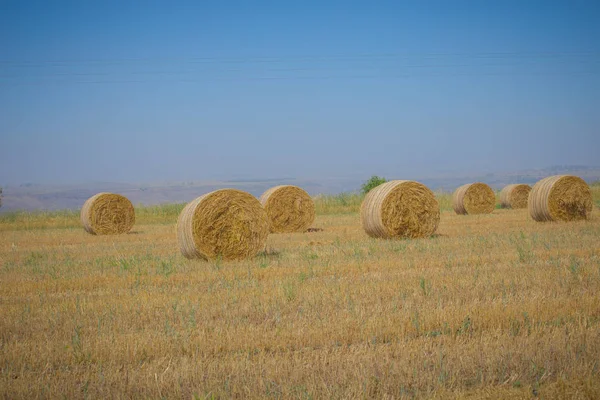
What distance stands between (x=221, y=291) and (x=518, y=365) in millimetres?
4313

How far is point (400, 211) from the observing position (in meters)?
15.3

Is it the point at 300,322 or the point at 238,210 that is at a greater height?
the point at 238,210

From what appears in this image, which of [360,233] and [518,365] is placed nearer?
[518,365]

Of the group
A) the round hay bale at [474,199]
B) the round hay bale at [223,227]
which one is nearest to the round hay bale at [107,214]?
the round hay bale at [223,227]

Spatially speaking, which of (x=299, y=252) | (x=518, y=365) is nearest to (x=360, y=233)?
(x=299, y=252)

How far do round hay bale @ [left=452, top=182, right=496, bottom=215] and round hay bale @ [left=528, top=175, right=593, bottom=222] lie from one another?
7001mm

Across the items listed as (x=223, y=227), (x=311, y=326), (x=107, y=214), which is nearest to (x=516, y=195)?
(x=107, y=214)

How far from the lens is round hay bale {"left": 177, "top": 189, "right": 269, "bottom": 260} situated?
1199 centimetres

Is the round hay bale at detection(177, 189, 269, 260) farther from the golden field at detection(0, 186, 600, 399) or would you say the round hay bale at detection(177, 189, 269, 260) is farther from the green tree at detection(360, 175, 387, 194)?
the green tree at detection(360, 175, 387, 194)

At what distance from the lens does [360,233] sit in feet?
56.8

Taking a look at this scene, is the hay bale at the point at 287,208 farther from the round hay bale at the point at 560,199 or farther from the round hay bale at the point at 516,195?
the round hay bale at the point at 516,195

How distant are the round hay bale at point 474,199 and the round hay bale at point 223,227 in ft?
49.3

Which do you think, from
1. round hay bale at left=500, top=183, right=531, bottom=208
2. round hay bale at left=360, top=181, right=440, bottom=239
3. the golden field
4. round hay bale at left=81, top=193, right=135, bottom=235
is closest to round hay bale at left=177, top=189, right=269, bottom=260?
the golden field

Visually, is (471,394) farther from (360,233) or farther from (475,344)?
(360,233)
